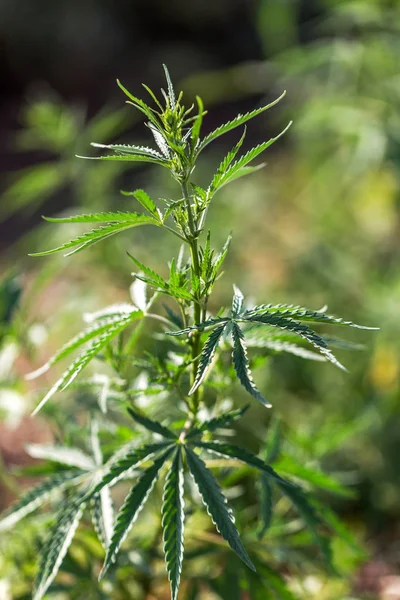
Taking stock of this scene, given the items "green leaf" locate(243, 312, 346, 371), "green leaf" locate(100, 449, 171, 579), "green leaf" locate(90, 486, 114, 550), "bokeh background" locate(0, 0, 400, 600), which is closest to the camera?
"green leaf" locate(243, 312, 346, 371)

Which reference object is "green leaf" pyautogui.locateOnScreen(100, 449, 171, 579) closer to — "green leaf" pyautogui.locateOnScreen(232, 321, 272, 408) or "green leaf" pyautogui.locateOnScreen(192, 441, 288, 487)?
"green leaf" pyautogui.locateOnScreen(192, 441, 288, 487)

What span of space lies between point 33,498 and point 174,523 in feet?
0.83

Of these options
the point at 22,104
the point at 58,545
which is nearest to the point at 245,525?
the point at 58,545

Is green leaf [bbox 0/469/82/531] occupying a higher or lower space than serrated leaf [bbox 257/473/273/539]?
lower

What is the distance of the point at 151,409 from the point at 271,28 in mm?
2216

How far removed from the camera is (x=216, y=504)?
0.75 m

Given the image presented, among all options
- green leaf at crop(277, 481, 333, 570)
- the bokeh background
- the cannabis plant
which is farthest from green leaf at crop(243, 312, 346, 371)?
the bokeh background

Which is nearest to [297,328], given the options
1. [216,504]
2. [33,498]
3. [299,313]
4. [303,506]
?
[299,313]

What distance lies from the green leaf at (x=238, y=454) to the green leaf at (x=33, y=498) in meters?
0.22

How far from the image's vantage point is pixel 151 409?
1.06 m

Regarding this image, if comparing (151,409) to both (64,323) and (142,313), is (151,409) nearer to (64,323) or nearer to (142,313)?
(142,313)

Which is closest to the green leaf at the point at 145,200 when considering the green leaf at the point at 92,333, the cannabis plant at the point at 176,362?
the cannabis plant at the point at 176,362

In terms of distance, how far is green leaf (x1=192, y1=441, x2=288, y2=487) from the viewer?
0.79 meters

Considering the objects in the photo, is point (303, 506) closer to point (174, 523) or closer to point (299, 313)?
point (174, 523)
